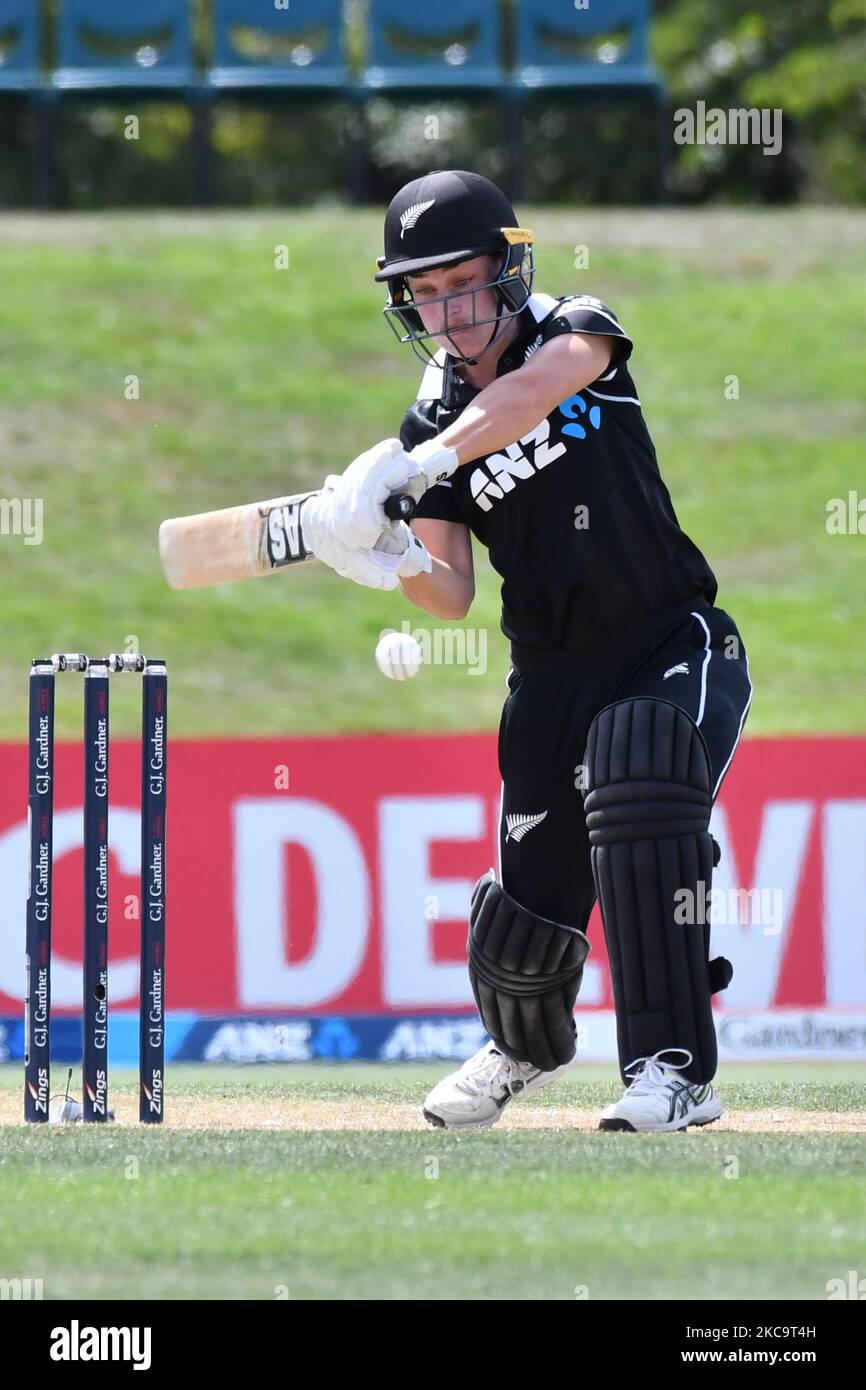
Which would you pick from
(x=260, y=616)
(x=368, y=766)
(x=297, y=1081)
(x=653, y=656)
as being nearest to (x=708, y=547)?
(x=260, y=616)

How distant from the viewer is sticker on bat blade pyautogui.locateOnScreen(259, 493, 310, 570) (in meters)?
3.93

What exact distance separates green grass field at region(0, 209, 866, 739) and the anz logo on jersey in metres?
6.66

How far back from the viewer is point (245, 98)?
1566 cm

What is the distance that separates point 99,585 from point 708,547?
3507mm

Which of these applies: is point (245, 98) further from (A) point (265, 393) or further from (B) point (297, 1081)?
(B) point (297, 1081)

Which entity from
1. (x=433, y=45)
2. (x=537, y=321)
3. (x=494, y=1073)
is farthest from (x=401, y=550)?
(x=433, y=45)

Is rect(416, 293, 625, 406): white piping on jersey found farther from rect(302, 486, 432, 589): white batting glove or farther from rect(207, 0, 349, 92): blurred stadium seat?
rect(207, 0, 349, 92): blurred stadium seat

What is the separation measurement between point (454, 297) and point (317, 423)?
9595mm

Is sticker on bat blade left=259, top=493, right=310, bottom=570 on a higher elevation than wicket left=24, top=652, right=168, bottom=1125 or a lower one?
higher

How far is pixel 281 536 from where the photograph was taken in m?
3.95

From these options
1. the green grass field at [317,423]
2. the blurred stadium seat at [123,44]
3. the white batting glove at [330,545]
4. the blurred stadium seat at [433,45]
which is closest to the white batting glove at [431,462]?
the white batting glove at [330,545]

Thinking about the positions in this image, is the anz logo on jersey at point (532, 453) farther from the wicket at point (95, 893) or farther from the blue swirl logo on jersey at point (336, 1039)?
the blue swirl logo on jersey at point (336, 1039)

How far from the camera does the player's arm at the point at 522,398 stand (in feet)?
13.3

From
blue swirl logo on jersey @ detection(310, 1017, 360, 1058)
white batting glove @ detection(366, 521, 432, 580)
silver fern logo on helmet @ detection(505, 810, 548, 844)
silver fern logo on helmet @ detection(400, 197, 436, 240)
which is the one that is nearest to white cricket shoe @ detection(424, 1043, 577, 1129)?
silver fern logo on helmet @ detection(505, 810, 548, 844)
